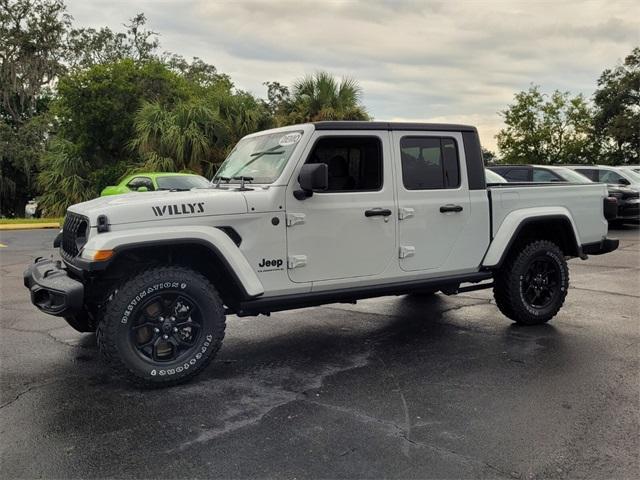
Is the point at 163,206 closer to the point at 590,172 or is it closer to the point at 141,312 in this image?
the point at 141,312

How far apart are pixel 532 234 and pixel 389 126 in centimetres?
210

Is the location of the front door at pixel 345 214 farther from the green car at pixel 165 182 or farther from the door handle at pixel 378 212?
the green car at pixel 165 182

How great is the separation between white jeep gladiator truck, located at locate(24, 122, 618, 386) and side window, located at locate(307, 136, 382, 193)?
0.03 feet

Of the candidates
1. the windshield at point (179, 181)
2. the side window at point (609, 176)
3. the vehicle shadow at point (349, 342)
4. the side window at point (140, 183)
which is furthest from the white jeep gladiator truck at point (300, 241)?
the side window at point (609, 176)

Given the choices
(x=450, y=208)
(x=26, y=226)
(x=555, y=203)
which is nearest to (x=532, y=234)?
(x=555, y=203)

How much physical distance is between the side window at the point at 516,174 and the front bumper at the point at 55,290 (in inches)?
489

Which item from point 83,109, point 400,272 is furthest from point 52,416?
point 83,109

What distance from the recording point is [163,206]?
4258mm

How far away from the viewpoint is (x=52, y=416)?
382 centimetres

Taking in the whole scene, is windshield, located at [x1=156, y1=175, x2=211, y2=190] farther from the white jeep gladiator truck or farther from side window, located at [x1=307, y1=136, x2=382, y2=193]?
side window, located at [x1=307, y1=136, x2=382, y2=193]

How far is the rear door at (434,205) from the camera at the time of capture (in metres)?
5.21

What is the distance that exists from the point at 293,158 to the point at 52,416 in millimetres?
2552

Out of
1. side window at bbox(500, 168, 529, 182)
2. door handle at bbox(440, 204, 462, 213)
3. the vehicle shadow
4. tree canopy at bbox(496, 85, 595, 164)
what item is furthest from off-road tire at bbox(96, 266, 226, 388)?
tree canopy at bbox(496, 85, 595, 164)

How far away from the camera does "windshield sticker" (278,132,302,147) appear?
495cm
